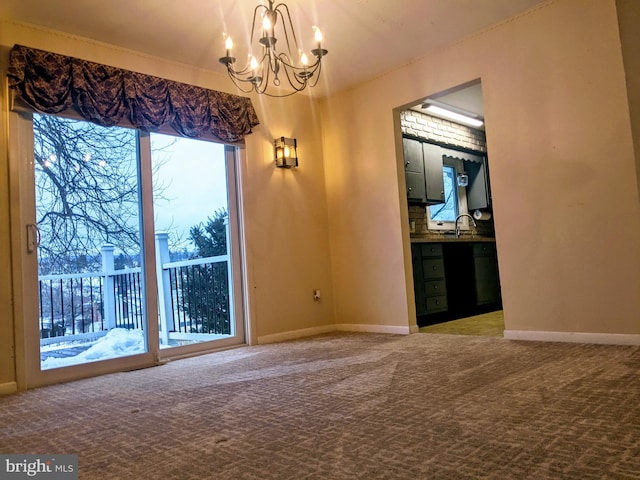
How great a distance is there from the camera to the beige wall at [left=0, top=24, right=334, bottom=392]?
4383 mm

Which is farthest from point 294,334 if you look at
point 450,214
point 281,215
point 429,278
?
point 450,214

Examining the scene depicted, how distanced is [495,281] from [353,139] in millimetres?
2726

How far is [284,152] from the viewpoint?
4.71 meters

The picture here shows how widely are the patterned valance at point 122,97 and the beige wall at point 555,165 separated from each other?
169 cm

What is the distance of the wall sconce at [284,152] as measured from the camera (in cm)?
470

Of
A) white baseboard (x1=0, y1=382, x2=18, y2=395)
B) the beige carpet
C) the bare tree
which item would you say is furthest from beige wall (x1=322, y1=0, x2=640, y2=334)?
white baseboard (x1=0, y1=382, x2=18, y2=395)

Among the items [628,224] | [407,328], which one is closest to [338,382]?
[407,328]

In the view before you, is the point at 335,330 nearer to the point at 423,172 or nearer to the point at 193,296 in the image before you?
the point at 193,296

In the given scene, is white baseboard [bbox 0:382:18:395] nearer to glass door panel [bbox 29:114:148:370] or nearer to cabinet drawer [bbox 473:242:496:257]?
glass door panel [bbox 29:114:148:370]

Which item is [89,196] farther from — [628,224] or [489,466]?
[628,224]

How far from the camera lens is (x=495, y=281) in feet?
19.9

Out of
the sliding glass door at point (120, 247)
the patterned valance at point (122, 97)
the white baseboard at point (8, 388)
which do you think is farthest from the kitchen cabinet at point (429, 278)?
the white baseboard at point (8, 388)

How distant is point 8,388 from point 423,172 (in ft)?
14.6

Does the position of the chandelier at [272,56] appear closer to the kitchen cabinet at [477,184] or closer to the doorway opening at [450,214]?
the doorway opening at [450,214]
